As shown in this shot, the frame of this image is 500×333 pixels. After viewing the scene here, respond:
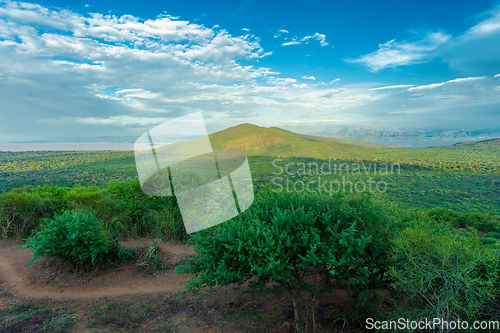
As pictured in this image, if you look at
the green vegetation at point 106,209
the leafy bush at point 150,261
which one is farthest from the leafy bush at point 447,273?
the green vegetation at point 106,209

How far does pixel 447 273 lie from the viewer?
4469 millimetres

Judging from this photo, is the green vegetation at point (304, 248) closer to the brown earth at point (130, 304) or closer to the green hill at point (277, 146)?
the brown earth at point (130, 304)

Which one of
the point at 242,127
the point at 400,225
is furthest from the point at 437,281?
the point at 242,127

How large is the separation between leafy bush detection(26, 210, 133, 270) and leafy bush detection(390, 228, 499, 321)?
895 cm

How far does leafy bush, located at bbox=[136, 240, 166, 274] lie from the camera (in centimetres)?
902

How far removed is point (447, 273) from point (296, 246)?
2776 millimetres

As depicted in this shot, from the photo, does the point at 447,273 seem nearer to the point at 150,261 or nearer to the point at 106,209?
the point at 150,261

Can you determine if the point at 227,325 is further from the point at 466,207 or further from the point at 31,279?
the point at 466,207

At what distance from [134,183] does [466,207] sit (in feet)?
189

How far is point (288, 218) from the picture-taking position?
549 centimetres

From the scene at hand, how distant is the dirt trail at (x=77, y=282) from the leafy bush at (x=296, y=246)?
3414mm

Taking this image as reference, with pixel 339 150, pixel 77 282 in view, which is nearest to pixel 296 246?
pixel 77 282

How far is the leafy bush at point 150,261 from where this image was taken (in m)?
9.02

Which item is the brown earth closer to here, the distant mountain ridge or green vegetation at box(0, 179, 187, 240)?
green vegetation at box(0, 179, 187, 240)
